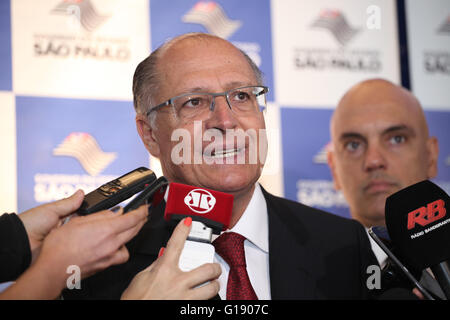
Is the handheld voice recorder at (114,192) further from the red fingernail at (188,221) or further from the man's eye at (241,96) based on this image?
the man's eye at (241,96)

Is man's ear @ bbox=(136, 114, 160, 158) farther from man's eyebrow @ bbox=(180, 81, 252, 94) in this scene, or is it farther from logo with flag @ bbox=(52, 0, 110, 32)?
logo with flag @ bbox=(52, 0, 110, 32)

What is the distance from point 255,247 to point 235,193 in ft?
0.58

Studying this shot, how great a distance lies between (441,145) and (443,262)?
1892 millimetres

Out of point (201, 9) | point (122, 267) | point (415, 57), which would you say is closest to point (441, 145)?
point (415, 57)

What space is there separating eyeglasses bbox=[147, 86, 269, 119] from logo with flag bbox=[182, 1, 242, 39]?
0.92m

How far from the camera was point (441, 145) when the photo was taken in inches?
117

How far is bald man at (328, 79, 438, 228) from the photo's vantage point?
2.45 meters

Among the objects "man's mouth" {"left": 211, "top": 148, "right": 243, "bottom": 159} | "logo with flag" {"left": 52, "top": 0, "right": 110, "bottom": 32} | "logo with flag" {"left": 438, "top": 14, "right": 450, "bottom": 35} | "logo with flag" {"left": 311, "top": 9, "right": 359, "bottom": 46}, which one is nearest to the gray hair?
"man's mouth" {"left": 211, "top": 148, "right": 243, "bottom": 159}

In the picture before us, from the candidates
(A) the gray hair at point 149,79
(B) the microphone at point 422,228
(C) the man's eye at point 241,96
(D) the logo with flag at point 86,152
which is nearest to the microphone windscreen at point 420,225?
(B) the microphone at point 422,228

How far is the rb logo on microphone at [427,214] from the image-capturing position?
125cm

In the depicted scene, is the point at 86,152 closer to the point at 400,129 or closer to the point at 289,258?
the point at 289,258

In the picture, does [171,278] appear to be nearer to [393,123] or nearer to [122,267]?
[122,267]

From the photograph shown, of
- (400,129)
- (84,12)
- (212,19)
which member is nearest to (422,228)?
(400,129)

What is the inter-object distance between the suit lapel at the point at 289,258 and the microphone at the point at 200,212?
344mm
